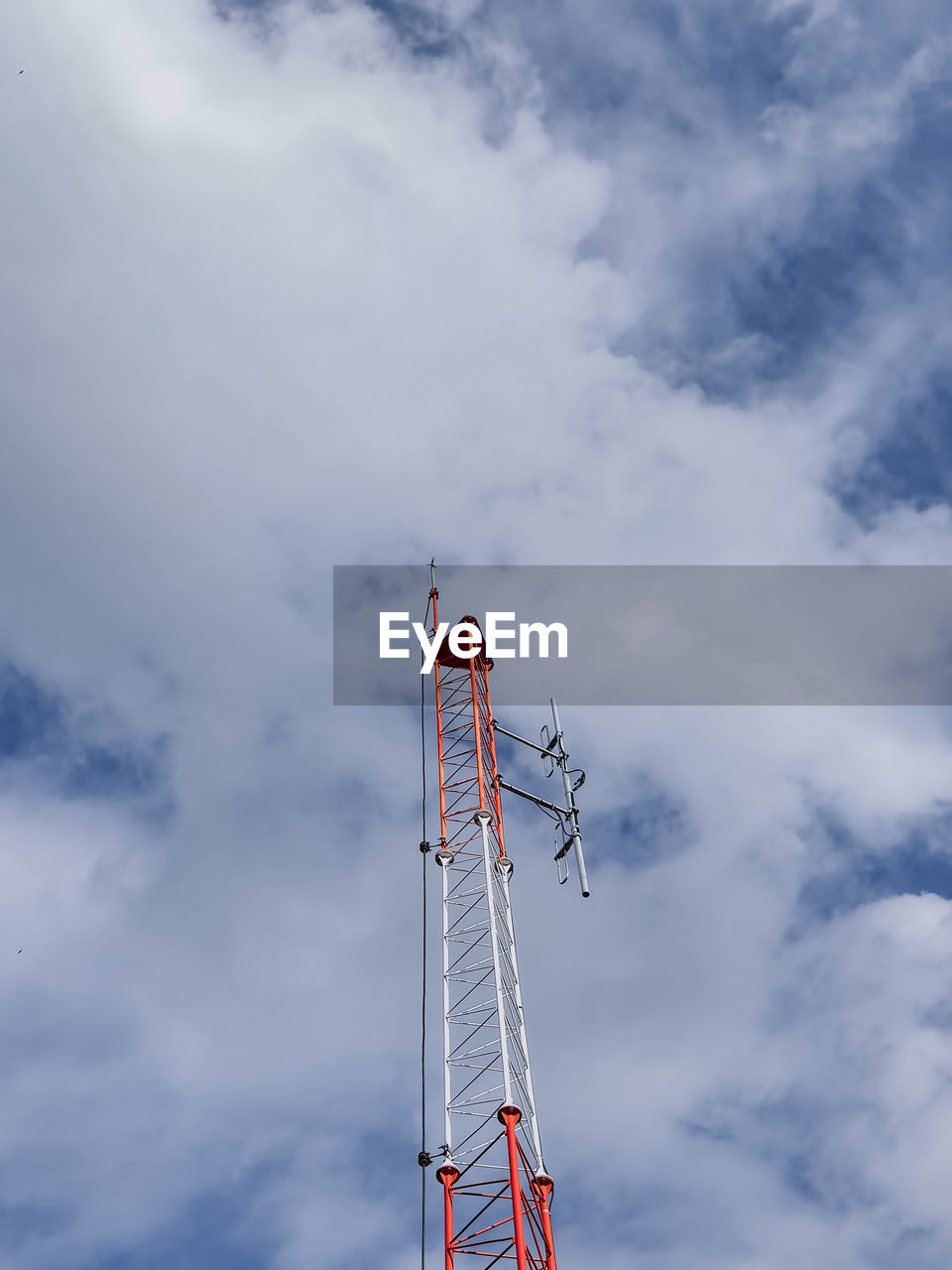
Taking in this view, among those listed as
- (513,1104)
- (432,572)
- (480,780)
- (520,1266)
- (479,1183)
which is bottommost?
(520,1266)

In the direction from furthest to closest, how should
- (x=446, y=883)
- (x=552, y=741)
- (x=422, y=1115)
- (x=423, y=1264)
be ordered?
(x=552, y=741), (x=446, y=883), (x=422, y=1115), (x=423, y=1264)

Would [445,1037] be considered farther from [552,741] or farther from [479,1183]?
[552,741]

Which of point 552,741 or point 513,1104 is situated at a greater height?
point 552,741

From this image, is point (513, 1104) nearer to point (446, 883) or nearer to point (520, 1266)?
point (520, 1266)

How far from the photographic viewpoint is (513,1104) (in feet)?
118

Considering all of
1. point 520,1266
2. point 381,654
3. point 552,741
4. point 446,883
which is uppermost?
point 381,654

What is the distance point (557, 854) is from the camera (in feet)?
152

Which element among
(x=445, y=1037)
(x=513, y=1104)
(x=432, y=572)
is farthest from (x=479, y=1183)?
(x=432, y=572)

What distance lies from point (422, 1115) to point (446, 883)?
28.0 ft

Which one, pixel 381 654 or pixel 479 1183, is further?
pixel 381 654

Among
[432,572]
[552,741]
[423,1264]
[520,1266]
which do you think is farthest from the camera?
[432,572]

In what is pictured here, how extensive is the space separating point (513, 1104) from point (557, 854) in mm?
12149

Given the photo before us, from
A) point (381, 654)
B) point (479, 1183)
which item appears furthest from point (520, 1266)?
point (381, 654)

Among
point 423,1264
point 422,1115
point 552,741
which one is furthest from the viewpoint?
point 552,741
